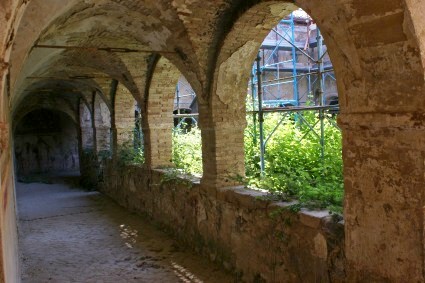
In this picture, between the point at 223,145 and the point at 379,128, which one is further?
the point at 223,145

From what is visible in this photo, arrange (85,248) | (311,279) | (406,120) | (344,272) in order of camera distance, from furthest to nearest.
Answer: (85,248) → (311,279) → (344,272) → (406,120)

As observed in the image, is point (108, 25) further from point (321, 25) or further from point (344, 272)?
point (344, 272)

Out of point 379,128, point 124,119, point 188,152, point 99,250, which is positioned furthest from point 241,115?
point 124,119

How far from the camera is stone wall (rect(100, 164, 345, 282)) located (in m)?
4.23

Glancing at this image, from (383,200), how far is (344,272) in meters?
0.95

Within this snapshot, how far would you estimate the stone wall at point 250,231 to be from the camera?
4.23m

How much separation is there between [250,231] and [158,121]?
15.0ft

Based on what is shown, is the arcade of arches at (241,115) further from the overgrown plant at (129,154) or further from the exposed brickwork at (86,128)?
the exposed brickwork at (86,128)

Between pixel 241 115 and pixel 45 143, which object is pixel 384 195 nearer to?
pixel 241 115

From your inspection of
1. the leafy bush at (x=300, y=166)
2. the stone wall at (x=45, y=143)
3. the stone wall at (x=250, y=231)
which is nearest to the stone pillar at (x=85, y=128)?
the stone wall at (x=45, y=143)

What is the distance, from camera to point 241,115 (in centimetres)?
657

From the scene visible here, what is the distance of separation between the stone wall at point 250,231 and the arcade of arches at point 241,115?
0.06 feet

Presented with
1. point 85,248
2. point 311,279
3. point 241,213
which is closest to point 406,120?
point 311,279

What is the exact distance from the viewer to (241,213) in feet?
18.7
